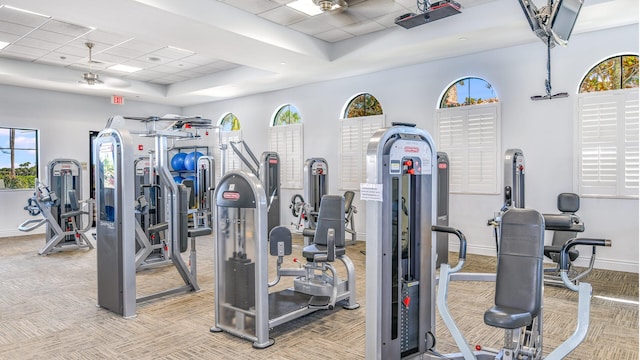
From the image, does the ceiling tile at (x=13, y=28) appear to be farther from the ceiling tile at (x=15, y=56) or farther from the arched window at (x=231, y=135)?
the arched window at (x=231, y=135)

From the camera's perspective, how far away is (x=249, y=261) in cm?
357

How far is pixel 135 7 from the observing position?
4844mm

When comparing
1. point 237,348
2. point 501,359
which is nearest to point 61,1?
point 237,348

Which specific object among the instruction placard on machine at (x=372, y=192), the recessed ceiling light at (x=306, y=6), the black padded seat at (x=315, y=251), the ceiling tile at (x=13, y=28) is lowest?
the black padded seat at (x=315, y=251)

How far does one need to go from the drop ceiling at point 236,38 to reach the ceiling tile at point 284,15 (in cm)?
1

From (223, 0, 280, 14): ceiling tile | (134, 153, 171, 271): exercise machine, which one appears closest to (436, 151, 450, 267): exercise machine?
(223, 0, 280, 14): ceiling tile

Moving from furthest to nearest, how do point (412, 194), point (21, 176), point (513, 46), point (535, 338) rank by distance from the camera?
1. point (21, 176)
2. point (513, 46)
3. point (412, 194)
4. point (535, 338)

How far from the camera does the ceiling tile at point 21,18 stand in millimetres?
5789

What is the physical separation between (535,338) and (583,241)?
29.0 inches

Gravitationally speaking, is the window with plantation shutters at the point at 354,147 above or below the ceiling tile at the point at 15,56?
below

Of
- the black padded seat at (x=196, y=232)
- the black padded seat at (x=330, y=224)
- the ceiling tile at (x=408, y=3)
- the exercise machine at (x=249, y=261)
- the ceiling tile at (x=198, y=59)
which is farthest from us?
the ceiling tile at (x=198, y=59)

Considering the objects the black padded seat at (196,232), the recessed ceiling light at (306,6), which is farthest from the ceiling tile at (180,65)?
the black padded seat at (196,232)

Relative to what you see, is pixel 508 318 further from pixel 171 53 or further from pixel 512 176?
pixel 171 53

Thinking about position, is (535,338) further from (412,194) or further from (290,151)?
(290,151)
